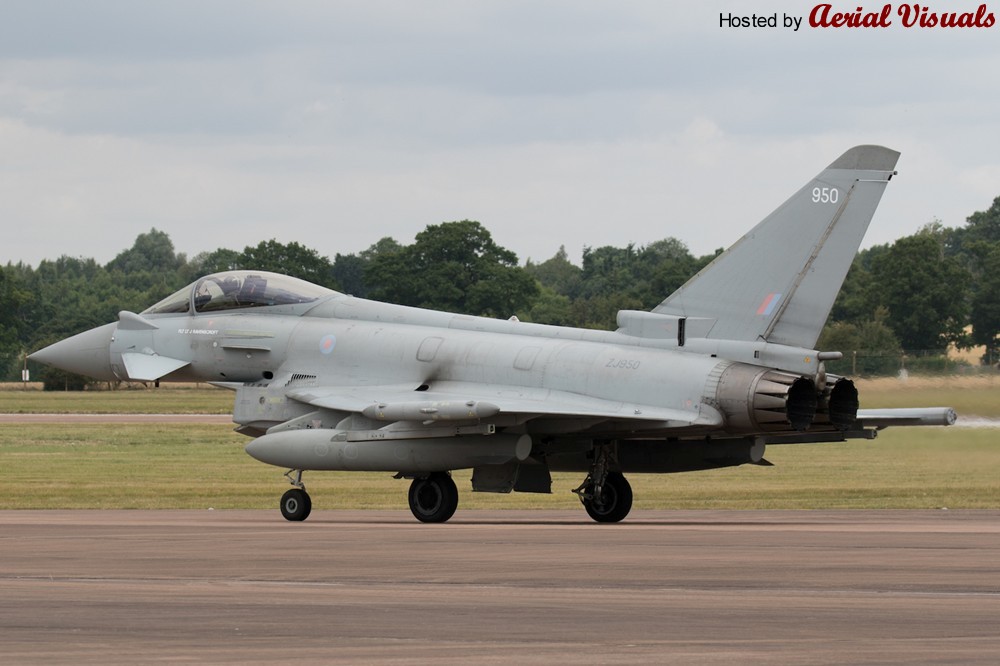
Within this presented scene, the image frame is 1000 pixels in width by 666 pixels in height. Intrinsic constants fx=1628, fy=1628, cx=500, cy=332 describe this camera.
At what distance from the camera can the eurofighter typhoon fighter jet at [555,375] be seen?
1961 cm

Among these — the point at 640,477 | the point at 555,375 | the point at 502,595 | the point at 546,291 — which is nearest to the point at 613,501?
the point at 555,375

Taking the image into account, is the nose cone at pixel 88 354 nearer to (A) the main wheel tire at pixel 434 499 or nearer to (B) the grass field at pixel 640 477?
(B) the grass field at pixel 640 477

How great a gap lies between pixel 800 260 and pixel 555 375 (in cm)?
341

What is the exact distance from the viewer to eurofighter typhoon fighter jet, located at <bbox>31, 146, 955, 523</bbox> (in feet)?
64.3

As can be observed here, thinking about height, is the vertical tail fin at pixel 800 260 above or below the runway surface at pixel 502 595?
above

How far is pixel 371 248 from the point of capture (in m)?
148

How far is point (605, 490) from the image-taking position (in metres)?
21.6

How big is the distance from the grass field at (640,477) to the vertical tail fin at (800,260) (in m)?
6.01

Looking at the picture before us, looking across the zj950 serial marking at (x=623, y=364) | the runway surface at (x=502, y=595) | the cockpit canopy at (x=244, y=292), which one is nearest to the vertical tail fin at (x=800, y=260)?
the zj950 serial marking at (x=623, y=364)

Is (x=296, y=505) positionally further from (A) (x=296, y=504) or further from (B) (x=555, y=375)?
(B) (x=555, y=375)

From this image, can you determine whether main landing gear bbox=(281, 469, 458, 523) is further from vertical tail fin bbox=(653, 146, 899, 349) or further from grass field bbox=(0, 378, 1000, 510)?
grass field bbox=(0, 378, 1000, 510)

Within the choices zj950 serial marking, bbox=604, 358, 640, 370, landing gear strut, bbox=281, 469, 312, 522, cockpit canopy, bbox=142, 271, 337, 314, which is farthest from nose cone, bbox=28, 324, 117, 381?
zj950 serial marking, bbox=604, 358, 640, 370

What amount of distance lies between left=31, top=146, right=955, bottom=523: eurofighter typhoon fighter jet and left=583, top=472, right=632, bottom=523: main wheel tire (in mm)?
26

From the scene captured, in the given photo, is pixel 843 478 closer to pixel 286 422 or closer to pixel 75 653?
pixel 286 422
